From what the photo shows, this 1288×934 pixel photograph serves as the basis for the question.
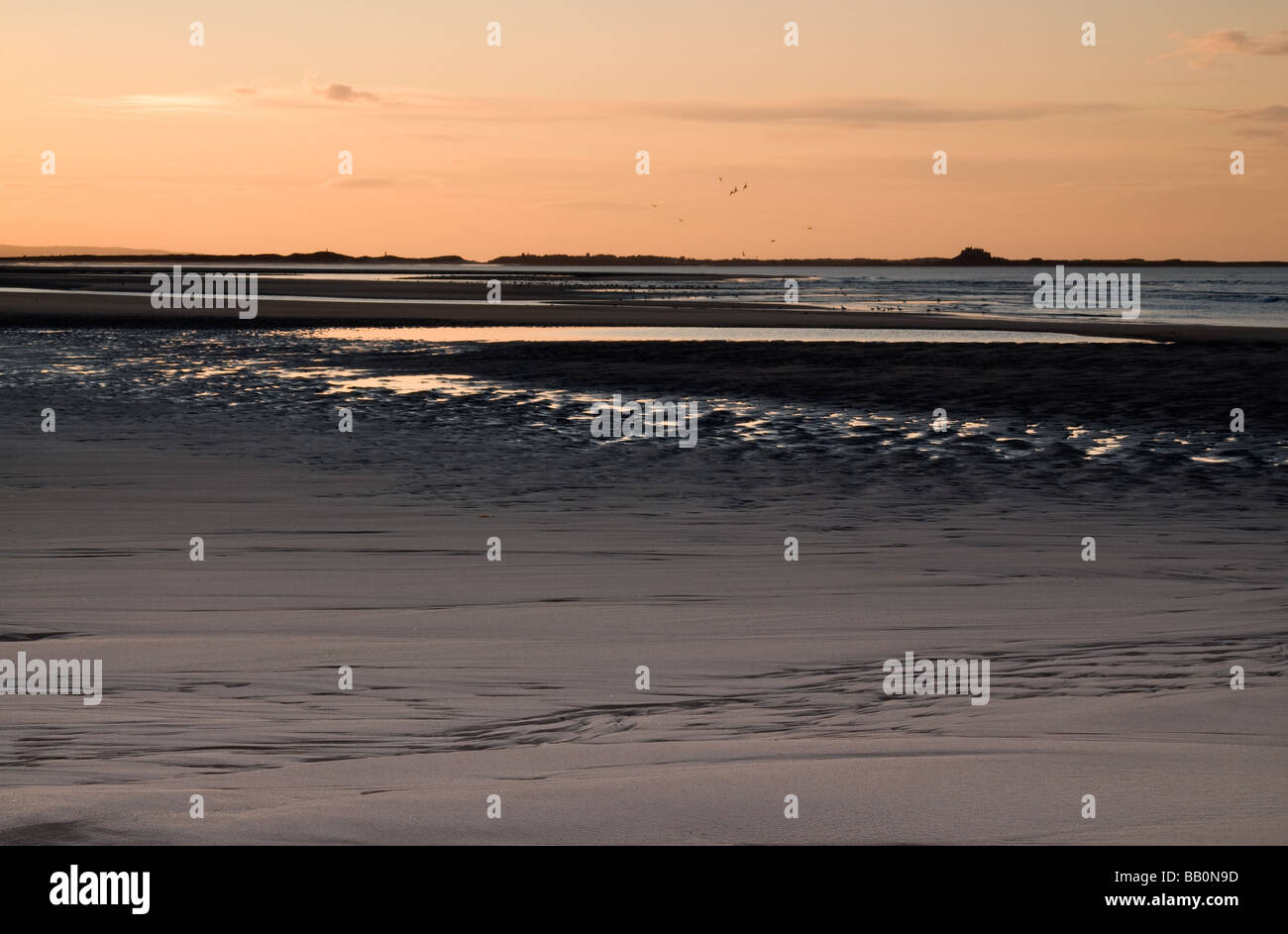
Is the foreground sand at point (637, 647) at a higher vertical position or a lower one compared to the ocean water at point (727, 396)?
lower

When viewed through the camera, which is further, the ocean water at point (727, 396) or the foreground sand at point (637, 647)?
the ocean water at point (727, 396)

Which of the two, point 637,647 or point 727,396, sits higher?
point 727,396

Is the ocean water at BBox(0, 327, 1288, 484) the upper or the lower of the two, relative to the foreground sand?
upper

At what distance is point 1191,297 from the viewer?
67625 mm

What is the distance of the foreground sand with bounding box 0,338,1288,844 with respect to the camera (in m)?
4.62

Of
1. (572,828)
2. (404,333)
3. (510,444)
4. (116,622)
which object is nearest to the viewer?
(572,828)

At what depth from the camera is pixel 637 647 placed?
690 cm

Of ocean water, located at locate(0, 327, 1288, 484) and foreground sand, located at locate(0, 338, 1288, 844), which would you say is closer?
foreground sand, located at locate(0, 338, 1288, 844)

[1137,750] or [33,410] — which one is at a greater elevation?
[33,410]

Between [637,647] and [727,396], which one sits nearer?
[637,647]

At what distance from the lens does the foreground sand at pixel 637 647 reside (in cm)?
462
